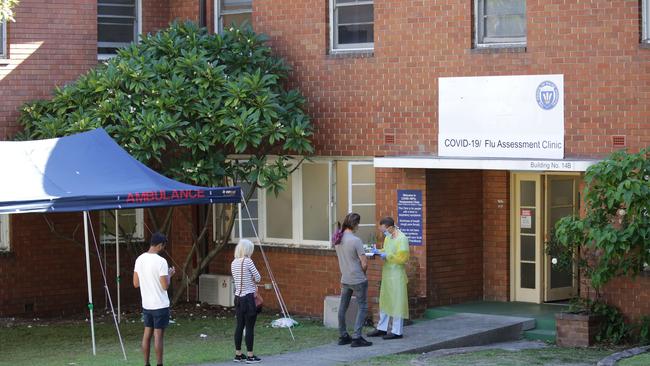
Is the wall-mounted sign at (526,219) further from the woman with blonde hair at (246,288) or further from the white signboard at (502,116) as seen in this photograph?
the woman with blonde hair at (246,288)

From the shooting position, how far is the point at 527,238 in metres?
18.9

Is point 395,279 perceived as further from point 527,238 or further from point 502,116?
point 527,238

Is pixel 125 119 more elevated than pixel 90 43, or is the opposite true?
pixel 90 43

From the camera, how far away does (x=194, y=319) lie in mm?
19406

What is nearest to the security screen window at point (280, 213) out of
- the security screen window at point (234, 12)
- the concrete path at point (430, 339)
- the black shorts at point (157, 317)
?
the security screen window at point (234, 12)

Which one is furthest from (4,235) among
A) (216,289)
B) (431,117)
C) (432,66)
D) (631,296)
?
(631,296)

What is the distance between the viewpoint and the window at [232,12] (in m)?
20.3

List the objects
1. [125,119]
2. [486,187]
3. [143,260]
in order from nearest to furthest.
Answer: [143,260] → [125,119] → [486,187]

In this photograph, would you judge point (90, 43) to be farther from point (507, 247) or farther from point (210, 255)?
point (507, 247)

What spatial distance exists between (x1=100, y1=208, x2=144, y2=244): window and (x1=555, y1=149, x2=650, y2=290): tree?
27.0 feet

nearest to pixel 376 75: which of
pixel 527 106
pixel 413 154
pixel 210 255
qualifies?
pixel 413 154

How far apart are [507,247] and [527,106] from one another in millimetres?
2846

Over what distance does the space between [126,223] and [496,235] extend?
640 centimetres

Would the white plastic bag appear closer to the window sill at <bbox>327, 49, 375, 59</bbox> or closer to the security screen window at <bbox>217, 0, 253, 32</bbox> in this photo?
the window sill at <bbox>327, 49, 375, 59</bbox>
